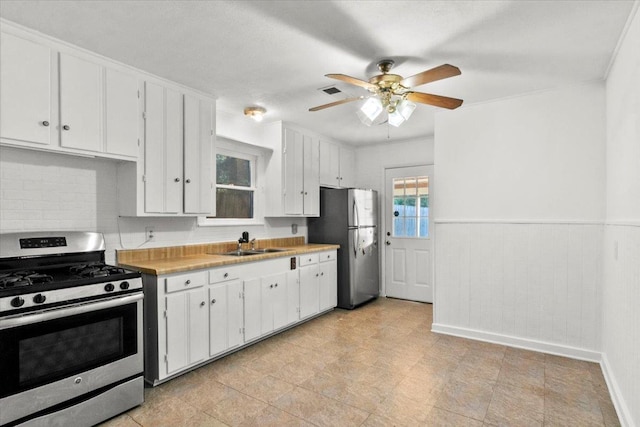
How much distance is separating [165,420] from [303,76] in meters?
2.64

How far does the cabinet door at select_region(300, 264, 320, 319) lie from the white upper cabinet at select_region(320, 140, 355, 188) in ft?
4.41

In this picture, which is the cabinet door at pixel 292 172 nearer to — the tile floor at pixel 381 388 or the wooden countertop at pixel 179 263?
the wooden countertop at pixel 179 263

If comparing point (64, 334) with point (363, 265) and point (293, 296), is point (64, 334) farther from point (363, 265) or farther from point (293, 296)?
point (363, 265)

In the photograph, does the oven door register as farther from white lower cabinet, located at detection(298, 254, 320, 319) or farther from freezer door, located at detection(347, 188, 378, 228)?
freezer door, located at detection(347, 188, 378, 228)

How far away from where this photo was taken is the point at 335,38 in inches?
88.8

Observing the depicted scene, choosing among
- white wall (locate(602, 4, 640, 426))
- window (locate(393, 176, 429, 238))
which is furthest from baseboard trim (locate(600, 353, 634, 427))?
window (locate(393, 176, 429, 238))

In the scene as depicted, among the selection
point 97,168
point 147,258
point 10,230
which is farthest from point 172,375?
point 97,168

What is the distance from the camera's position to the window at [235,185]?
391cm

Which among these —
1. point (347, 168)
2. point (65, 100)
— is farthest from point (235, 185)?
point (347, 168)

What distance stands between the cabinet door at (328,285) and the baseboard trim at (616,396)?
273 cm

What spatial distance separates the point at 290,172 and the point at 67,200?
2341 millimetres

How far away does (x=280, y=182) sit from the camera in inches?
167

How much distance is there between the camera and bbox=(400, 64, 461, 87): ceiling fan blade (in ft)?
6.83

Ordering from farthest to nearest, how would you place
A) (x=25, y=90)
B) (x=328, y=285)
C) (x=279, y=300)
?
(x=328, y=285) < (x=279, y=300) < (x=25, y=90)
